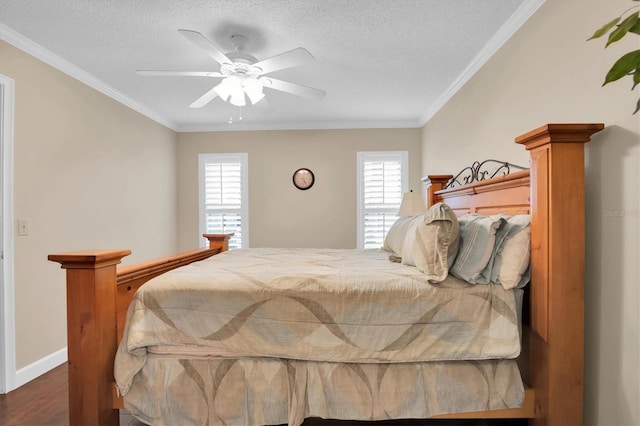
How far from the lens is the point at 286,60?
80.7 inches

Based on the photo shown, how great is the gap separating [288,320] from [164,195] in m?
3.65

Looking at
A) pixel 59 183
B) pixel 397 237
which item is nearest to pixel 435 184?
pixel 397 237

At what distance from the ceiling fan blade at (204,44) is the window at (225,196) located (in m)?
2.59

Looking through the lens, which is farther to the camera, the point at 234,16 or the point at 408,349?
the point at 234,16

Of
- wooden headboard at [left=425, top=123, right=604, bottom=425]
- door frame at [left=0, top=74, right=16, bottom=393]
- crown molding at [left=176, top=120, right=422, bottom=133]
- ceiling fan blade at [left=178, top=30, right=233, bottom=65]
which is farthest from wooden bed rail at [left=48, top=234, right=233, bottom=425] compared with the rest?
crown molding at [left=176, top=120, right=422, bottom=133]

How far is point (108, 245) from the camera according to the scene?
328 centimetres

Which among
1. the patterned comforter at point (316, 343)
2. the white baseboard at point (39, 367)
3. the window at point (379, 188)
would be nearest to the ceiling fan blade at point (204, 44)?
the patterned comforter at point (316, 343)

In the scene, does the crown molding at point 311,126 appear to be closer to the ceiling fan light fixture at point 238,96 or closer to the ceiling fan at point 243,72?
the ceiling fan at point 243,72

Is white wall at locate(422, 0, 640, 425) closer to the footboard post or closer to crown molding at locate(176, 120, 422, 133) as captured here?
the footboard post

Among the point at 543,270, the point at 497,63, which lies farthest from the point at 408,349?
the point at 497,63

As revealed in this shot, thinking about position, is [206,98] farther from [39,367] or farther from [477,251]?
[39,367]

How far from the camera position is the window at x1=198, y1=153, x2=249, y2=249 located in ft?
15.4

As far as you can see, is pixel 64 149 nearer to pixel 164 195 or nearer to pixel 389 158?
pixel 164 195

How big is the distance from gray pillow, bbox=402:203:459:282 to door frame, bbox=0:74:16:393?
107 inches
